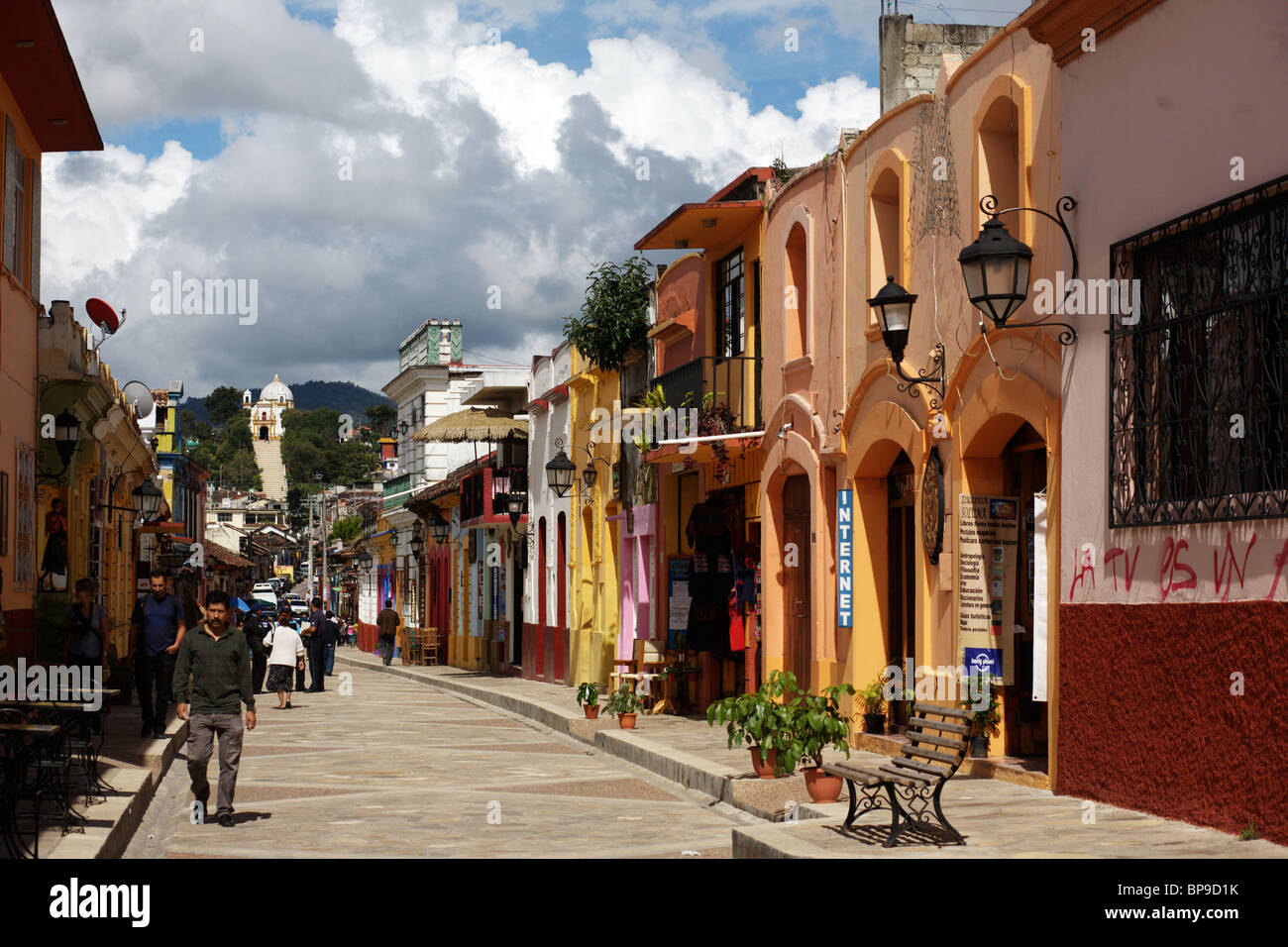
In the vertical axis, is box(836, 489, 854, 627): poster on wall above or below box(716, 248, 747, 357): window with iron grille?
below

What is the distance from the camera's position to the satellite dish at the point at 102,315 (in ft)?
81.8

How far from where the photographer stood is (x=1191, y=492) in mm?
10602

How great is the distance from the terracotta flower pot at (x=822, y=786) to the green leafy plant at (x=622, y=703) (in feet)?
27.0

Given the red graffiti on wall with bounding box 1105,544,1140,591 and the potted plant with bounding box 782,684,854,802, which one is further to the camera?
the potted plant with bounding box 782,684,854,802

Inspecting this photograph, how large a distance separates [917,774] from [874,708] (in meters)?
6.81

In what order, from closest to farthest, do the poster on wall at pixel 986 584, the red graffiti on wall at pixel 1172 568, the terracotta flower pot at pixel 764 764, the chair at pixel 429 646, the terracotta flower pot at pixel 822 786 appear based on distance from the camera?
1. the red graffiti on wall at pixel 1172 568
2. the terracotta flower pot at pixel 822 786
3. the terracotta flower pot at pixel 764 764
4. the poster on wall at pixel 986 584
5. the chair at pixel 429 646

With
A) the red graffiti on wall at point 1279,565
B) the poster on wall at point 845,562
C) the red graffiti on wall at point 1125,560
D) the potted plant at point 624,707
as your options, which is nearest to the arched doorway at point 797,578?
the poster on wall at point 845,562

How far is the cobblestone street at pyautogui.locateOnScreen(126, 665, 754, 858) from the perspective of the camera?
37.6 ft

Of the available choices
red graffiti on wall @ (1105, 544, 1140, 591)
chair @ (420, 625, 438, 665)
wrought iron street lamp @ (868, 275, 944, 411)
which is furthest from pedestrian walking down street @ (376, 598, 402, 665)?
red graffiti on wall @ (1105, 544, 1140, 591)

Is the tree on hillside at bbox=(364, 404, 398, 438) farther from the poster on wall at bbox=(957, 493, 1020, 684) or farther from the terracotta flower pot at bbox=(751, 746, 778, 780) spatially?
the terracotta flower pot at bbox=(751, 746, 778, 780)

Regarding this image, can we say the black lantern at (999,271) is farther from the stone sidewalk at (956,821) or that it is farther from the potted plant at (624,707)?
the potted plant at (624,707)

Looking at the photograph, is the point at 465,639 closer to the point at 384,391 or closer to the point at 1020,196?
the point at 384,391

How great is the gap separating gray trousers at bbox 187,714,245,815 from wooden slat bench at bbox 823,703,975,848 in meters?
4.57
